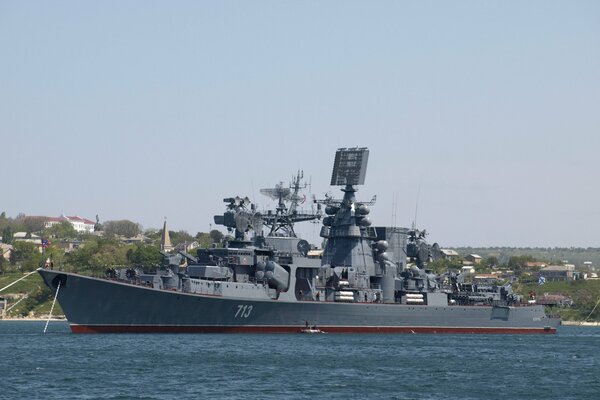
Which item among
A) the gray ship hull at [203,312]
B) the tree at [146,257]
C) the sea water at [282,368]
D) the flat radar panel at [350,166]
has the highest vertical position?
the flat radar panel at [350,166]

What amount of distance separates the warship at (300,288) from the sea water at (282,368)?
5.36 feet

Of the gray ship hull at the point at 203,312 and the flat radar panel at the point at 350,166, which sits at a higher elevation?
the flat radar panel at the point at 350,166

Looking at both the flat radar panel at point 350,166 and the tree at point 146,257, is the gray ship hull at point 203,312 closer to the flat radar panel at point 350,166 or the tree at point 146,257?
the flat radar panel at point 350,166

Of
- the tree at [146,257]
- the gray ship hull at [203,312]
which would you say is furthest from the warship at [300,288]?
the tree at [146,257]

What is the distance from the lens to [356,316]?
75.6 metres

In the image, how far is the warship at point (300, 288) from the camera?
67438 millimetres

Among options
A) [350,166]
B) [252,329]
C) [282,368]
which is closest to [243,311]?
[252,329]

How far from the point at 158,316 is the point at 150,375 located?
867 inches

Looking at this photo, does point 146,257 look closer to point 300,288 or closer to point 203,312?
point 300,288

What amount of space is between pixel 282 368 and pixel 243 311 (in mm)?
20539

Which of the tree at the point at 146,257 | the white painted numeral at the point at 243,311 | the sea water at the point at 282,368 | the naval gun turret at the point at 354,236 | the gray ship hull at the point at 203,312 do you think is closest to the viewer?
the sea water at the point at 282,368

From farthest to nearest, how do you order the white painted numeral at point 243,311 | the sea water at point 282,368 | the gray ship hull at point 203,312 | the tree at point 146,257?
the tree at point 146,257, the white painted numeral at point 243,311, the gray ship hull at point 203,312, the sea water at point 282,368

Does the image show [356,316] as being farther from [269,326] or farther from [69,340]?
[69,340]

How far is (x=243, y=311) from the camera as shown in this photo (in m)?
70.4
